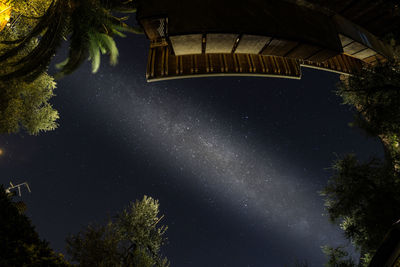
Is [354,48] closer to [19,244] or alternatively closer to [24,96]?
[19,244]

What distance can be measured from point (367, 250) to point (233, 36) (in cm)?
1436

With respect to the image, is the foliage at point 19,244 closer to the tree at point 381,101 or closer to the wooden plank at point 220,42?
the wooden plank at point 220,42

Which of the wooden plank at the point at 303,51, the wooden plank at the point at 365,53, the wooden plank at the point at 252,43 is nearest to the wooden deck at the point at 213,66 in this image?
the wooden plank at the point at 252,43

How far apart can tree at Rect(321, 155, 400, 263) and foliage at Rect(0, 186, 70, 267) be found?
558 inches

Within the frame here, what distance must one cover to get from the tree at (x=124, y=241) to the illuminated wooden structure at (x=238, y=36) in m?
16.9

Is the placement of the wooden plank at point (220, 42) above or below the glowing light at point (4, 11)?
below

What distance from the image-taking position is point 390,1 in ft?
30.0

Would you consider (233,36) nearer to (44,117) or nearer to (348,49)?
(348,49)

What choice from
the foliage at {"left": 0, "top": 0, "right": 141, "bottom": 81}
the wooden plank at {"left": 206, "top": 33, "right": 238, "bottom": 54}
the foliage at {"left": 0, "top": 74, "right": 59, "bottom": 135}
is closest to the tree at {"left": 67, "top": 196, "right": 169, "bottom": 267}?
the foliage at {"left": 0, "top": 74, "right": 59, "bottom": 135}

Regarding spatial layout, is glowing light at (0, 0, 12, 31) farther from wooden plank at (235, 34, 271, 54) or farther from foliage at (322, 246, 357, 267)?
foliage at (322, 246, 357, 267)

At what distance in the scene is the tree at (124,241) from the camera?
16766 millimetres

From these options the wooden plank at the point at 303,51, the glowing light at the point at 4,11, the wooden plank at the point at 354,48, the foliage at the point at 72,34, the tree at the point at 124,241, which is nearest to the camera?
the wooden plank at the point at 303,51

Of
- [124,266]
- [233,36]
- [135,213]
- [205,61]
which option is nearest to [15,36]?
[205,61]

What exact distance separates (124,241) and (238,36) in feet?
68.5
